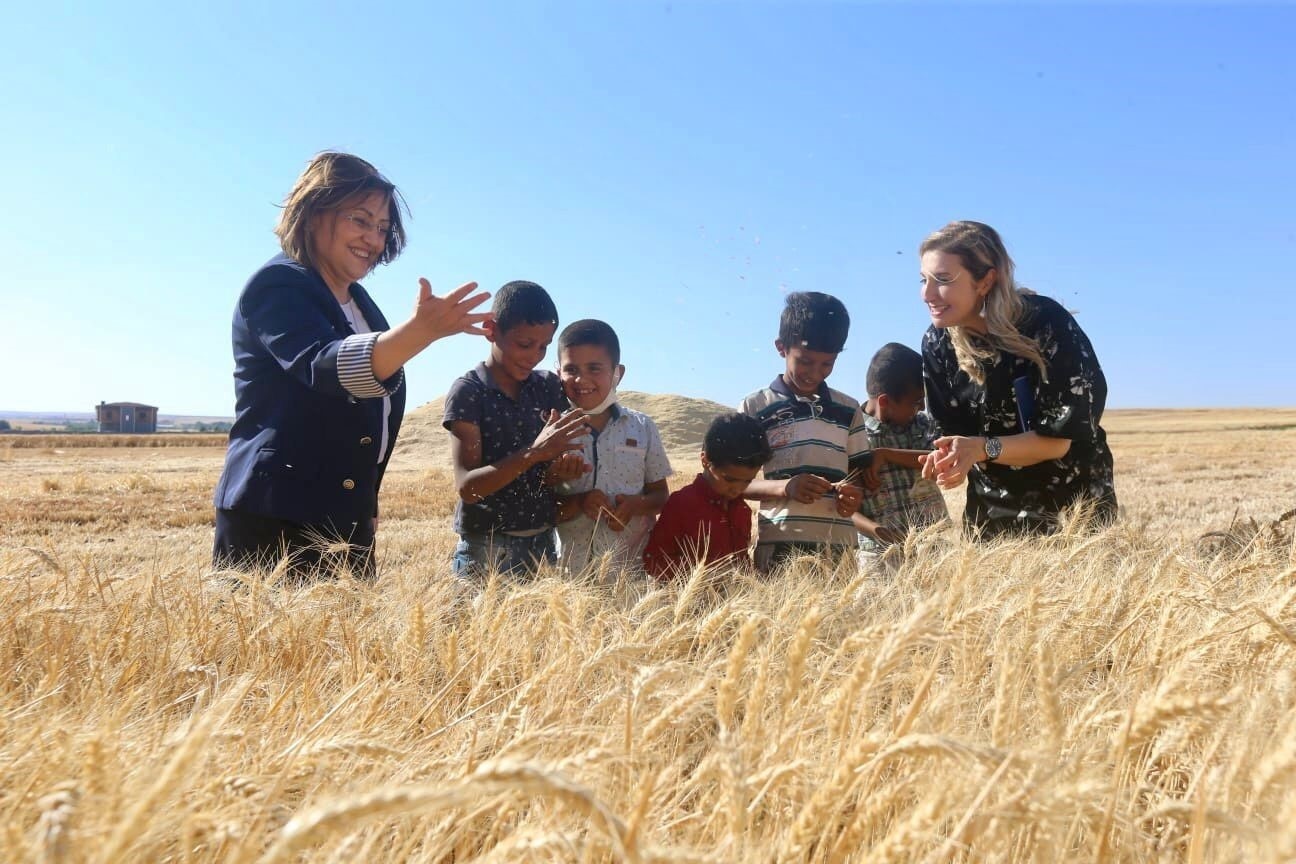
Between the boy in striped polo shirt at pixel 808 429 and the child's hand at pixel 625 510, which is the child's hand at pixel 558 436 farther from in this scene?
the boy in striped polo shirt at pixel 808 429

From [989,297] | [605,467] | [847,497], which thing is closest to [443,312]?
[605,467]

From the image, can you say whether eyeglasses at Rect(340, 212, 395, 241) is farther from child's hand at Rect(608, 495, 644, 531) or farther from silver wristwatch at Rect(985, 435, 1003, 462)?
silver wristwatch at Rect(985, 435, 1003, 462)

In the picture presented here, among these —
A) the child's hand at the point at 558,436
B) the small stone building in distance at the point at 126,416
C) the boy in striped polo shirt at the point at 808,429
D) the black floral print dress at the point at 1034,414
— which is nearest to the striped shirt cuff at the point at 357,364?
the child's hand at the point at 558,436

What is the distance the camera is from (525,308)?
3428 mm

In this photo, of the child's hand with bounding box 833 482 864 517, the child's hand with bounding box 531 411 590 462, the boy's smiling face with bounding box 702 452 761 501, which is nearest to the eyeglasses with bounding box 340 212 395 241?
the child's hand with bounding box 531 411 590 462

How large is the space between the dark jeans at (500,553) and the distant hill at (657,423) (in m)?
25.0

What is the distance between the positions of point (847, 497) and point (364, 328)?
2.03 m

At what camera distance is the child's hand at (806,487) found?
3.32 meters

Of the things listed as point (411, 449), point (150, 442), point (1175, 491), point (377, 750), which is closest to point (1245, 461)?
point (1175, 491)

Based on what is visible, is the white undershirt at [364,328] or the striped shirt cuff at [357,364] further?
the white undershirt at [364,328]

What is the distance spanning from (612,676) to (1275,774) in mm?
1150

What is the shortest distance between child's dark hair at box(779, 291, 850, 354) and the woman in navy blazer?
5.45 ft

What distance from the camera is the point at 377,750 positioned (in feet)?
3.80

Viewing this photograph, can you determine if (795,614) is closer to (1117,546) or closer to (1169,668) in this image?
(1169,668)
